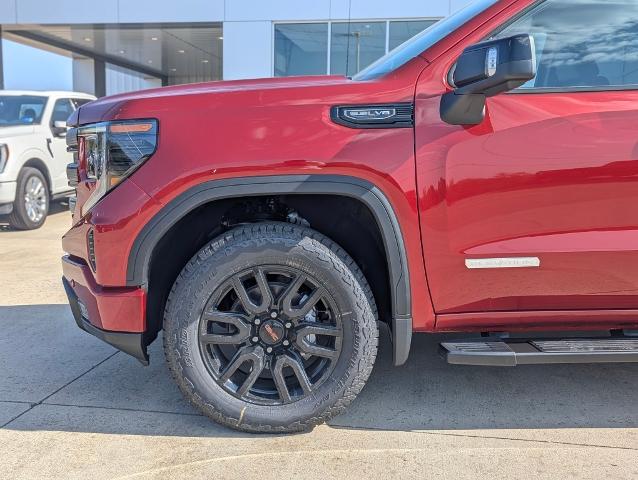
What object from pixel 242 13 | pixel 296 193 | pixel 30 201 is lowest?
pixel 30 201

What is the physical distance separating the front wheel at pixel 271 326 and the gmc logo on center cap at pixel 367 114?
524 millimetres

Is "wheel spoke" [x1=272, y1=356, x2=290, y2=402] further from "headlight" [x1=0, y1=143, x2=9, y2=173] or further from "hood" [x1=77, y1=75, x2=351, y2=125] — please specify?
"headlight" [x1=0, y1=143, x2=9, y2=173]

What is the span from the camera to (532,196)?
236 centimetres

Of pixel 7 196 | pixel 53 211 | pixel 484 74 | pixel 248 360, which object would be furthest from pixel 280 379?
pixel 53 211

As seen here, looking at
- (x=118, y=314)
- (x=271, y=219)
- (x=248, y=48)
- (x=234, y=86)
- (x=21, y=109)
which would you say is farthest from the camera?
(x=248, y=48)

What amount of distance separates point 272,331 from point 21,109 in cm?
743

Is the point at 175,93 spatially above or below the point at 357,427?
above

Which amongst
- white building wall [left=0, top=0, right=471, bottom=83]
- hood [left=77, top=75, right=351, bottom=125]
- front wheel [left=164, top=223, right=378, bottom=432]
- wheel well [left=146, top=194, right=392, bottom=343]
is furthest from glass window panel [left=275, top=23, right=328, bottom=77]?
front wheel [left=164, top=223, right=378, bottom=432]

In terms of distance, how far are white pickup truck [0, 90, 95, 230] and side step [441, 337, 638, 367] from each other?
692 centimetres

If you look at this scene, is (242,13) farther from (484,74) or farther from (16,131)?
(484,74)

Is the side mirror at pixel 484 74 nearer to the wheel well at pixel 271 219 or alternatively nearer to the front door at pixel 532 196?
the front door at pixel 532 196

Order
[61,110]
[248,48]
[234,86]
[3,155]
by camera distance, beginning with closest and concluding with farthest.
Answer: [234,86] → [3,155] → [61,110] → [248,48]

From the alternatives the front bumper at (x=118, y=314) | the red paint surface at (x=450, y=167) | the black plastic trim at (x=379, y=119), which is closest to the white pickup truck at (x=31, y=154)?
the front bumper at (x=118, y=314)

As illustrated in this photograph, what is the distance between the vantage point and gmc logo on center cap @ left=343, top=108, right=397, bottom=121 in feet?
7.81
